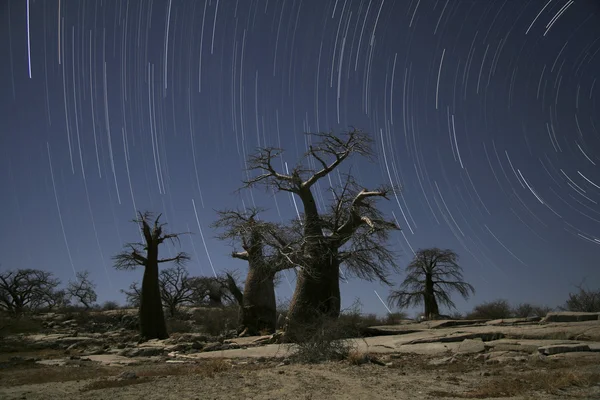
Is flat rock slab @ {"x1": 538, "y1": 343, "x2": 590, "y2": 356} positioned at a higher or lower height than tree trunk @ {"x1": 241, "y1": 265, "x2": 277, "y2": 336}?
lower

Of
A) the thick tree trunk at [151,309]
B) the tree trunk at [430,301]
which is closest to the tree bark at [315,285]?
the thick tree trunk at [151,309]

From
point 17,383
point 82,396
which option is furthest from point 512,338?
point 17,383

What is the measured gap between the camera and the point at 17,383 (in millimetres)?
7160

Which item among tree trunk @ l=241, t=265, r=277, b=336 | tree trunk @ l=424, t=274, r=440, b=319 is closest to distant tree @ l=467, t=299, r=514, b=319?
tree trunk @ l=424, t=274, r=440, b=319

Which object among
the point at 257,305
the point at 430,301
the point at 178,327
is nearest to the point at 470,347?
the point at 257,305

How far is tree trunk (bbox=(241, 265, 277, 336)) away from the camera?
656 inches

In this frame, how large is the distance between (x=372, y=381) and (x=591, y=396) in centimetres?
264

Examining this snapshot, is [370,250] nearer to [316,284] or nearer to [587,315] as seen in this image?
[316,284]

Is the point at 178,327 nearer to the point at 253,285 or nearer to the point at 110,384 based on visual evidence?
the point at 253,285

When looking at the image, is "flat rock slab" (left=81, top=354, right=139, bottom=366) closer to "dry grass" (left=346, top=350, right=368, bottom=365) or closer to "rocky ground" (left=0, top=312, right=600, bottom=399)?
"rocky ground" (left=0, top=312, right=600, bottom=399)

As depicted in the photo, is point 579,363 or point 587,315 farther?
point 587,315

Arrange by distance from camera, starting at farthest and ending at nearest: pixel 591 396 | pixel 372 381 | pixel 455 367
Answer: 1. pixel 455 367
2. pixel 372 381
3. pixel 591 396

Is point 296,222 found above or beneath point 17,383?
above

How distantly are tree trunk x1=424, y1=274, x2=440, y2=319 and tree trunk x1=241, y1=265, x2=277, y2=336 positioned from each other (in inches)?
583
